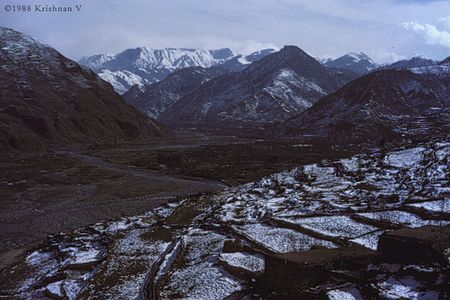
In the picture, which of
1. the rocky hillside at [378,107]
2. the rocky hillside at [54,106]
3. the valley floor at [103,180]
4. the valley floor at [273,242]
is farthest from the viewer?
the rocky hillside at [378,107]

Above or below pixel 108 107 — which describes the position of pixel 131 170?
below

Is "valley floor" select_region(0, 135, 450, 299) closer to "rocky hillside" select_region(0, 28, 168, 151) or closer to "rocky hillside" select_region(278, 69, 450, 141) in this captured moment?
"rocky hillside" select_region(278, 69, 450, 141)

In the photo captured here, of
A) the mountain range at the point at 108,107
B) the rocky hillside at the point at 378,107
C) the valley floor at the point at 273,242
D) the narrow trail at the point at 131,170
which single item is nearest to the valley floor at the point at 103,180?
the narrow trail at the point at 131,170

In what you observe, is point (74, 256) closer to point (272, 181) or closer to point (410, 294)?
point (410, 294)

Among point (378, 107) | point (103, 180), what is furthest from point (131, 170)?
point (378, 107)

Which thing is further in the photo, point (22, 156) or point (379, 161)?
point (22, 156)

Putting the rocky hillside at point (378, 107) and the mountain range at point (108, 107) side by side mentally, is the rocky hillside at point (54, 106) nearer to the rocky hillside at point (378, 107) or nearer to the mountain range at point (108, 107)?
the mountain range at point (108, 107)

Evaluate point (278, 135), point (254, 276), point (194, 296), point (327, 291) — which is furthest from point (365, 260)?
point (278, 135)

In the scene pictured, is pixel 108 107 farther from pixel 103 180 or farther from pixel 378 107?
pixel 378 107

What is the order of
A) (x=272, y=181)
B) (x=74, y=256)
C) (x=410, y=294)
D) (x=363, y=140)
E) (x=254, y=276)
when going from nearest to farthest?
(x=410, y=294)
(x=254, y=276)
(x=74, y=256)
(x=272, y=181)
(x=363, y=140)
